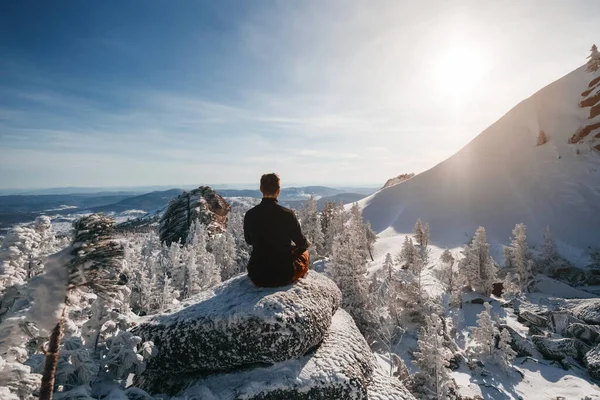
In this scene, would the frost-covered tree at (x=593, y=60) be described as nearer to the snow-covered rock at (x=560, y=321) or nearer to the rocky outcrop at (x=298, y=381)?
the snow-covered rock at (x=560, y=321)

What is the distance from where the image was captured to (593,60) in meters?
96.1

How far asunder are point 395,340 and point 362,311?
30.8 ft

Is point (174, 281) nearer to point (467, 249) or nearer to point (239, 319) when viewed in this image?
point (239, 319)

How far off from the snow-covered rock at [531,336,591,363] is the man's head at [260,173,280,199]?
1426 inches

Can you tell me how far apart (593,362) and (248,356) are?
35.4 m

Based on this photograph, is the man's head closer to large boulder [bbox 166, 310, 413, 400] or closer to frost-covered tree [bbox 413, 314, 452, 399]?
large boulder [bbox 166, 310, 413, 400]

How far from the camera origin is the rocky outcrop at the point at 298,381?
516 centimetres

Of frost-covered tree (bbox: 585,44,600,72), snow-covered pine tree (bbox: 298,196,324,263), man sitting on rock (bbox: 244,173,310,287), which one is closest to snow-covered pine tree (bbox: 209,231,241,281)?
snow-covered pine tree (bbox: 298,196,324,263)

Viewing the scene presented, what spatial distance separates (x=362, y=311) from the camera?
24.8 meters

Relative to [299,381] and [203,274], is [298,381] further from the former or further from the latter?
[203,274]

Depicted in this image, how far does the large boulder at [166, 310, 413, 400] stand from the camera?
203 inches

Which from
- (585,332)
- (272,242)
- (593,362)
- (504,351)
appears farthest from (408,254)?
(272,242)

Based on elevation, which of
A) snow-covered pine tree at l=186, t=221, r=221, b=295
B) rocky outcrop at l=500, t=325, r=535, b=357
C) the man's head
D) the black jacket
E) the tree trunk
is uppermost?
the man's head

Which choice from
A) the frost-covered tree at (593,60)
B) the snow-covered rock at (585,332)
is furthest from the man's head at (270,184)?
the frost-covered tree at (593,60)
